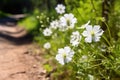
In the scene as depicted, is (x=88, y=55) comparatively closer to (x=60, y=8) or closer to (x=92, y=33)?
(x=92, y=33)

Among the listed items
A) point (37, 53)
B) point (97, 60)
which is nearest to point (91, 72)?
point (97, 60)

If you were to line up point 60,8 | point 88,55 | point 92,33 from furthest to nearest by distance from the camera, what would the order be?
point 60,8 < point 88,55 < point 92,33

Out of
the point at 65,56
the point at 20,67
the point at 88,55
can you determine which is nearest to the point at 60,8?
the point at 20,67

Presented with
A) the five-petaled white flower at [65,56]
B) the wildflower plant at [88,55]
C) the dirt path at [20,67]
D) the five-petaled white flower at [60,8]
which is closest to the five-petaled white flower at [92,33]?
the wildflower plant at [88,55]

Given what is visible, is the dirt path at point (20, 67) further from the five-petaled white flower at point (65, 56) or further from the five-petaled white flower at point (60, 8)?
the five-petaled white flower at point (65, 56)

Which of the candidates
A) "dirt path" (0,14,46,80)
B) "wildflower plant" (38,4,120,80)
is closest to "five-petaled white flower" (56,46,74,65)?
"wildflower plant" (38,4,120,80)

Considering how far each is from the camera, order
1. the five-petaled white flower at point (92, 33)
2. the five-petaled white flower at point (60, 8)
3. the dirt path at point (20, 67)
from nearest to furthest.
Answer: the five-petaled white flower at point (92, 33) < the dirt path at point (20, 67) < the five-petaled white flower at point (60, 8)

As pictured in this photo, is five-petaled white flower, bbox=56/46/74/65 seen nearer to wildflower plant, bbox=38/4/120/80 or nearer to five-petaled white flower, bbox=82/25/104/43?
wildflower plant, bbox=38/4/120/80

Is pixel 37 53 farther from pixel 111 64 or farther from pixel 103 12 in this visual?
pixel 111 64

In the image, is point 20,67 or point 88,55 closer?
point 88,55

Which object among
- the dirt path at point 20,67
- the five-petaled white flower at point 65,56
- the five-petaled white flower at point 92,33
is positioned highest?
the dirt path at point 20,67

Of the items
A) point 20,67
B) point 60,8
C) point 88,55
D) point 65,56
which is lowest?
point 65,56
